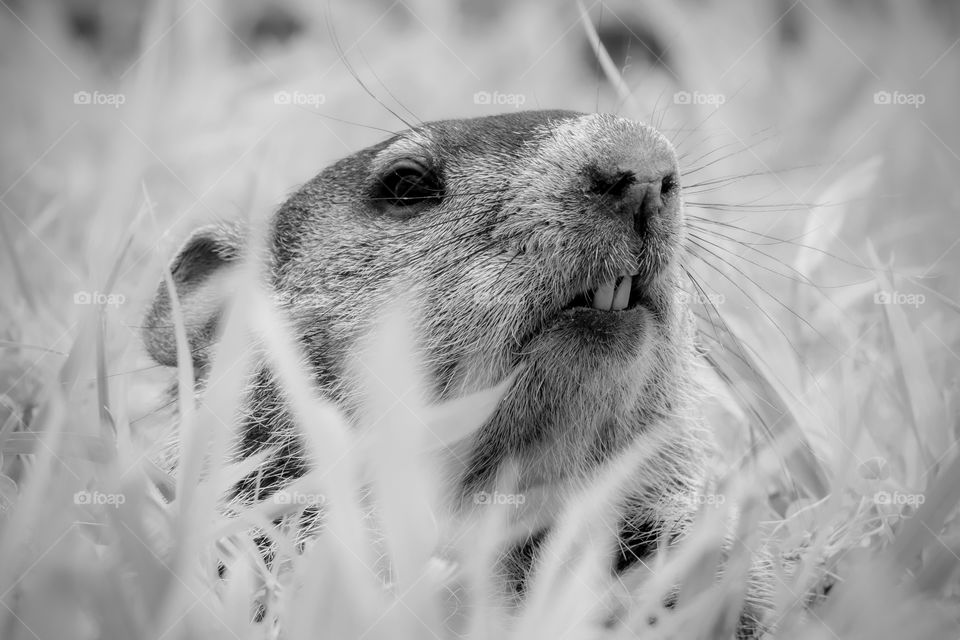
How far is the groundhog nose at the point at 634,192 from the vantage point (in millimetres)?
2609

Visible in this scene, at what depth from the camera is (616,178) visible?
2613mm

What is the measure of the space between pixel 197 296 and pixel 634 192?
1.70 m

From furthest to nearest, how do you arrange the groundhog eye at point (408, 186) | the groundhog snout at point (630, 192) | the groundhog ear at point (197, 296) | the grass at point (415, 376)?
the groundhog ear at point (197, 296) → the groundhog eye at point (408, 186) → the groundhog snout at point (630, 192) → the grass at point (415, 376)

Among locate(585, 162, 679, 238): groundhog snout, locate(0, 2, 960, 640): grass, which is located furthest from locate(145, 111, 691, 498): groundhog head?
locate(0, 2, 960, 640): grass

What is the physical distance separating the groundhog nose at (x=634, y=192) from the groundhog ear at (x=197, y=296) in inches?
57.7

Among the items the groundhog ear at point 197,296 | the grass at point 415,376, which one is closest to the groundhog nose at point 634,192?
the grass at point 415,376

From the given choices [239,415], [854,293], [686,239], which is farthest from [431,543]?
[854,293]

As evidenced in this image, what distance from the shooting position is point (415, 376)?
105 inches

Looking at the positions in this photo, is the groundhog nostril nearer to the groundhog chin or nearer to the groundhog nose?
the groundhog nose

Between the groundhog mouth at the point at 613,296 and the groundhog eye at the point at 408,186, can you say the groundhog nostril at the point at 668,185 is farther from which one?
the groundhog eye at the point at 408,186

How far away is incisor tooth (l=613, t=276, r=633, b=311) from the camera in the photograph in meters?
2.70

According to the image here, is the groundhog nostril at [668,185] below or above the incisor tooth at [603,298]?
above

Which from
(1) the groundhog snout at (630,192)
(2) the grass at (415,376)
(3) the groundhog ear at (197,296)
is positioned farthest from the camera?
(3) the groundhog ear at (197,296)

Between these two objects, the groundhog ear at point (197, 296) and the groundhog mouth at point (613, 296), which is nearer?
the groundhog mouth at point (613, 296)
